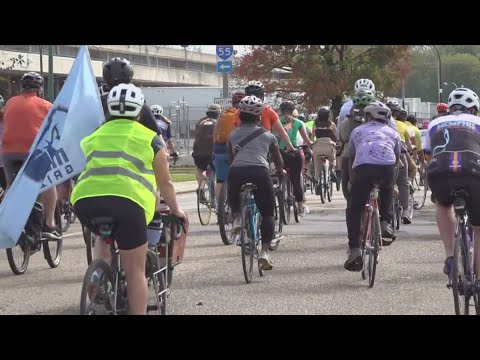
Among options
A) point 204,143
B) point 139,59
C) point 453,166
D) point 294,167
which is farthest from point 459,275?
point 139,59

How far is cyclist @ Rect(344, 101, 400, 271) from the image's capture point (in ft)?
36.2

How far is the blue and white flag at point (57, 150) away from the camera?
9984mm

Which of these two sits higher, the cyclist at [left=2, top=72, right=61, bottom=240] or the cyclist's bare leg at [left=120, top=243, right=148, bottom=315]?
the cyclist at [left=2, top=72, right=61, bottom=240]

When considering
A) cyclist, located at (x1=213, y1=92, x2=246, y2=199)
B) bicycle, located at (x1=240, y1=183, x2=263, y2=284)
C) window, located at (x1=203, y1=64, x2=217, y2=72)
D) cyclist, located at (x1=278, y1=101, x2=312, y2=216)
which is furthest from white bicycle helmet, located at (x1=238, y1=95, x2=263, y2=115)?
window, located at (x1=203, y1=64, x2=217, y2=72)

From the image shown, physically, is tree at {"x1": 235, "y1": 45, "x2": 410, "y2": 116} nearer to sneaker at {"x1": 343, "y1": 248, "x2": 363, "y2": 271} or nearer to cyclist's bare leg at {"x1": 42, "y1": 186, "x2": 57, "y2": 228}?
cyclist's bare leg at {"x1": 42, "y1": 186, "x2": 57, "y2": 228}

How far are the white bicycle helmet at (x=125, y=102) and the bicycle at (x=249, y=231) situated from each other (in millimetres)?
3982

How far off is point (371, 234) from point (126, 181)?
4.50m

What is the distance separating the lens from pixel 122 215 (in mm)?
7027

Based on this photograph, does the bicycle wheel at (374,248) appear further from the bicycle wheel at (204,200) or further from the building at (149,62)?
the building at (149,62)

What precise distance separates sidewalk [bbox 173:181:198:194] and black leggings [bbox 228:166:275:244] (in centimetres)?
1708

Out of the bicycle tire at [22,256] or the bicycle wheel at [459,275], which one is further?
the bicycle tire at [22,256]

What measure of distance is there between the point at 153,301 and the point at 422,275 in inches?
179

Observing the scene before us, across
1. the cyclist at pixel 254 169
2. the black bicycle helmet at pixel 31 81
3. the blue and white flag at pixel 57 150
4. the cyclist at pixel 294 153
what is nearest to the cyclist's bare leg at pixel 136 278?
the blue and white flag at pixel 57 150

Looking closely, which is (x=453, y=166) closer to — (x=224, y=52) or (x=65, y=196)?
(x=65, y=196)
